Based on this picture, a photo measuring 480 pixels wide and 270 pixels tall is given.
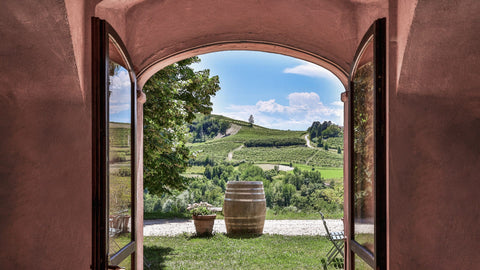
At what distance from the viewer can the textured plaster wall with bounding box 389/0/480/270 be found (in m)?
2.32

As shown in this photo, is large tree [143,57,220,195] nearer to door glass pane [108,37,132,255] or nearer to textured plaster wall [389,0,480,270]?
door glass pane [108,37,132,255]

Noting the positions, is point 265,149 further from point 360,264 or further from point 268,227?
point 360,264

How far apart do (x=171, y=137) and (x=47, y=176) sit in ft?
16.7

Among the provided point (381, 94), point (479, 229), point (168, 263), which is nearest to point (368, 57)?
point (381, 94)

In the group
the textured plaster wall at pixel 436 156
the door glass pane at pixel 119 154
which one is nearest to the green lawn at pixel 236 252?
the door glass pane at pixel 119 154

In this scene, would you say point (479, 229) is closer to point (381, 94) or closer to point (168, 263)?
point (381, 94)

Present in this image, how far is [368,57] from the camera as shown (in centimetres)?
284

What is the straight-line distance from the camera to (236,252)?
6996mm

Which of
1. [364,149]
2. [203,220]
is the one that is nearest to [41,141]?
[364,149]

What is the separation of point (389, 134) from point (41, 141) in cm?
196

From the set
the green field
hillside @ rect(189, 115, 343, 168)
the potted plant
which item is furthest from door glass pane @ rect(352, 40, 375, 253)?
hillside @ rect(189, 115, 343, 168)

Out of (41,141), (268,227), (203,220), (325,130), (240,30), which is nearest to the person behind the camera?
(41,141)

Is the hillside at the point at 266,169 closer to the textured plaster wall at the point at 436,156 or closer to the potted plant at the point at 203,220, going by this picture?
the potted plant at the point at 203,220

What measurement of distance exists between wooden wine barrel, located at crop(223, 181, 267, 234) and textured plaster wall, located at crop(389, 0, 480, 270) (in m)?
6.07
